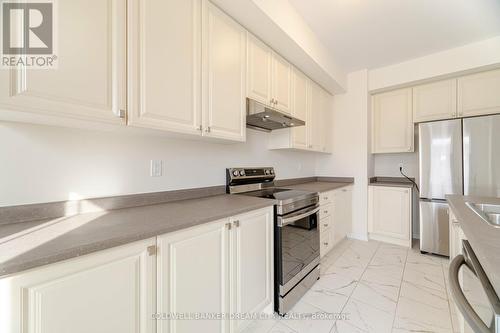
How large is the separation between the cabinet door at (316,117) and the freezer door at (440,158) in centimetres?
126

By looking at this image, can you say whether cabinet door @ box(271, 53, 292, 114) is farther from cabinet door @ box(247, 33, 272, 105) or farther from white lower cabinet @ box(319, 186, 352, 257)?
white lower cabinet @ box(319, 186, 352, 257)

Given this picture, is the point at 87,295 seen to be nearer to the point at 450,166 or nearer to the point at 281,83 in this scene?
the point at 281,83

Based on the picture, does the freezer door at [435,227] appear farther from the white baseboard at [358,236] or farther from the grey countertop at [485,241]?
the grey countertop at [485,241]

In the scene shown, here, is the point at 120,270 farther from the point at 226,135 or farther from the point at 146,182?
the point at 226,135

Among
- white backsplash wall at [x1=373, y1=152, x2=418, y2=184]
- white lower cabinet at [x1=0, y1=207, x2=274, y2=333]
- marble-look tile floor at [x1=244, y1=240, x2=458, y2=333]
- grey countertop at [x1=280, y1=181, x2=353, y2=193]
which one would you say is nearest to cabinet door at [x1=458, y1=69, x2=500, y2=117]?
white backsplash wall at [x1=373, y1=152, x2=418, y2=184]

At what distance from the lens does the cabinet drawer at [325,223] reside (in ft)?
7.92

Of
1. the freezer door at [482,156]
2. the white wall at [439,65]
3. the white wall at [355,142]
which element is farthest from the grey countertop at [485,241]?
the white wall at [439,65]

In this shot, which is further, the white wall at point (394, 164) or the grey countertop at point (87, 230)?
the white wall at point (394, 164)

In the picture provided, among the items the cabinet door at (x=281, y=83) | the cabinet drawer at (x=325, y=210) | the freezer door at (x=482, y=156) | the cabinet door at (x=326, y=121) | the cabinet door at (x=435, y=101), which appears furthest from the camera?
the cabinet door at (x=326, y=121)

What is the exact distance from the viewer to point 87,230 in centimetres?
90

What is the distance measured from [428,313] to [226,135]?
210 cm

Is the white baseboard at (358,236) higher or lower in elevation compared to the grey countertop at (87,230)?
lower

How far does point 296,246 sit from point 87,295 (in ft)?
4.69

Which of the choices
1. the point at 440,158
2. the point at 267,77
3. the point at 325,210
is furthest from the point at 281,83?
the point at 440,158
